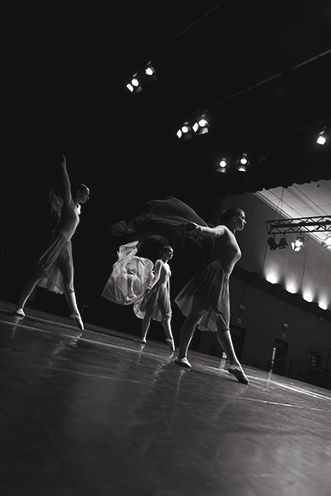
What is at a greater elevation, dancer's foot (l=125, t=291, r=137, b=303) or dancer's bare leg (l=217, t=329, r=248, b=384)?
dancer's foot (l=125, t=291, r=137, b=303)

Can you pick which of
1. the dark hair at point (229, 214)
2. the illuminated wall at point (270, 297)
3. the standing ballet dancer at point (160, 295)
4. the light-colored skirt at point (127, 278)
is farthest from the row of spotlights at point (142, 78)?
the illuminated wall at point (270, 297)

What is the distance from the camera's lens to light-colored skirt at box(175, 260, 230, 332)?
317cm

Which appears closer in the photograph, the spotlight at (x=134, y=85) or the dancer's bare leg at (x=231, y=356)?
the dancer's bare leg at (x=231, y=356)

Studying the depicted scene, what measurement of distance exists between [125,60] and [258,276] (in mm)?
10173

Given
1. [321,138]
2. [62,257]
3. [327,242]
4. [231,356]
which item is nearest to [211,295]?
[231,356]

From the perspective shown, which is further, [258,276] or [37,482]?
[258,276]

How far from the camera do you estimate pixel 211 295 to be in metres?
3.18

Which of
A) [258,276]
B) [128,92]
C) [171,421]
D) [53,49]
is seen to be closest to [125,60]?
[128,92]

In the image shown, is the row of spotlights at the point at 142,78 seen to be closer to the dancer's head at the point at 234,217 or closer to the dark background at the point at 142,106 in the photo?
the dark background at the point at 142,106

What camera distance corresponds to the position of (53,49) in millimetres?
7324

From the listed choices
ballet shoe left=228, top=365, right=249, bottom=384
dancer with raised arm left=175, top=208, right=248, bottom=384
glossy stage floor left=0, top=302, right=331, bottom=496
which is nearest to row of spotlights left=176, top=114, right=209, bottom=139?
dancer with raised arm left=175, top=208, right=248, bottom=384

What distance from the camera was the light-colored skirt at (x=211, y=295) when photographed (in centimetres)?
317

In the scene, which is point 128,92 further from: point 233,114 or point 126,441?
point 126,441

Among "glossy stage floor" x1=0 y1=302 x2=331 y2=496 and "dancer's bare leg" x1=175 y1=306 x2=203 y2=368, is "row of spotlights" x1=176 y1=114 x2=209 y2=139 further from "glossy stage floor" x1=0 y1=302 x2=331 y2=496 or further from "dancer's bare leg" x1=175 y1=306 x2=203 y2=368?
"glossy stage floor" x1=0 y1=302 x2=331 y2=496
